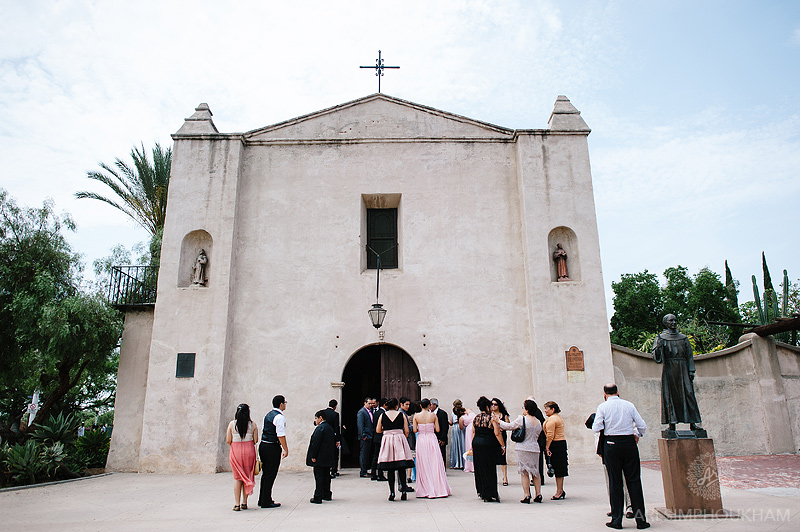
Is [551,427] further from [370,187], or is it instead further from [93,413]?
[93,413]

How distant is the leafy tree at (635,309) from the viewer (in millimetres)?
39125

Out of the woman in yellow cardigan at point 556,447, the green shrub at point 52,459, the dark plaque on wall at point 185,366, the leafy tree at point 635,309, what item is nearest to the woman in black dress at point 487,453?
the woman in yellow cardigan at point 556,447

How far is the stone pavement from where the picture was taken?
638 cm

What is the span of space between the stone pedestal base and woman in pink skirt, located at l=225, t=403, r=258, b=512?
5.39 m

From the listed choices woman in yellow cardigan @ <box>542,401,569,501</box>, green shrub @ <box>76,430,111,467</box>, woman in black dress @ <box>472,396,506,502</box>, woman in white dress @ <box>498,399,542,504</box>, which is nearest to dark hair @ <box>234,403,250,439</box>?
woman in black dress @ <box>472,396,506,502</box>

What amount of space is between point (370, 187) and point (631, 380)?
26.3 feet

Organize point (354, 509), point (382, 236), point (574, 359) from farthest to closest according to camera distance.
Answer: point (382, 236) → point (574, 359) → point (354, 509)

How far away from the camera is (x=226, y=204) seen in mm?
13797

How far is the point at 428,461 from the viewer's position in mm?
8570

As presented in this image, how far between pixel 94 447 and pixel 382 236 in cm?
927

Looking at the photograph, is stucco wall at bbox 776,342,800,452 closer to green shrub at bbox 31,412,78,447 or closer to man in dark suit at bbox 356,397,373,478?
man in dark suit at bbox 356,397,373,478

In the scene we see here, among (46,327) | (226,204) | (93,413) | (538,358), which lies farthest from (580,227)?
(93,413)

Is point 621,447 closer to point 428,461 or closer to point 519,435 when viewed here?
point 519,435

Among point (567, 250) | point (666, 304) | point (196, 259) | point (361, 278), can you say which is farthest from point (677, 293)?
point (196, 259)
